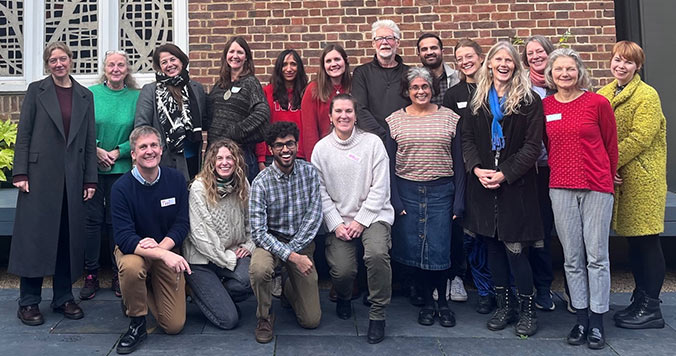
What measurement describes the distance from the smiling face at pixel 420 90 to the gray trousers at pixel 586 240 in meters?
1.02

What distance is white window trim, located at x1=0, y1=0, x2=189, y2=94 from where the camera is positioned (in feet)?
20.7

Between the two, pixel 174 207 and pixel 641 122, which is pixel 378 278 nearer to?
pixel 174 207

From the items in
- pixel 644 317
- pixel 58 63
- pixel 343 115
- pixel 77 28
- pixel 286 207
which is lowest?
pixel 644 317

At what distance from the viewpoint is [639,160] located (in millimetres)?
3740

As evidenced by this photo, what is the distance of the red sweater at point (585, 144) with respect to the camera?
11.1 feet

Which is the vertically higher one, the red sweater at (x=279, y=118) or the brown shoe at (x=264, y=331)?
the red sweater at (x=279, y=118)

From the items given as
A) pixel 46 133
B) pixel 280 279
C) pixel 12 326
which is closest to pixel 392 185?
pixel 280 279

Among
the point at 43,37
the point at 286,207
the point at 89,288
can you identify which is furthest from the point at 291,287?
the point at 43,37

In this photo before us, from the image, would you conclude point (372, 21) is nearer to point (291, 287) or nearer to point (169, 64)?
point (169, 64)

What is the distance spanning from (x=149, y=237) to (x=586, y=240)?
282 cm

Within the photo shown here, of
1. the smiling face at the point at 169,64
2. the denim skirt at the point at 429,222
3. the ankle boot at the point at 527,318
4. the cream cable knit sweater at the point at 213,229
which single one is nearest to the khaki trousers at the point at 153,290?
the cream cable knit sweater at the point at 213,229

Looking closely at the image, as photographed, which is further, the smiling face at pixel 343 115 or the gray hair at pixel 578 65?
the smiling face at pixel 343 115

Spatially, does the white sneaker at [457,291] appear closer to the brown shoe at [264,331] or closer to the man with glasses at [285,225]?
the man with glasses at [285,225]

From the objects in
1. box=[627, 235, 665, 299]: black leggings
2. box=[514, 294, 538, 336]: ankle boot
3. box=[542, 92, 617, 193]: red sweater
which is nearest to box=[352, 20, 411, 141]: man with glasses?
box=[542, 92, 617, 193]: red sweater
